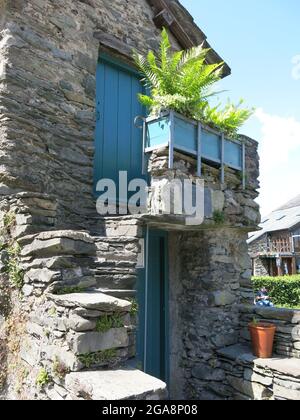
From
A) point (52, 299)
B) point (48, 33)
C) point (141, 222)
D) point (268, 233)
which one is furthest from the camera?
point (268, 233)

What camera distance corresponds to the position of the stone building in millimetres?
2791

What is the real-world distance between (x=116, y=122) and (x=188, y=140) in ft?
5.16

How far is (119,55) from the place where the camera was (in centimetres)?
559

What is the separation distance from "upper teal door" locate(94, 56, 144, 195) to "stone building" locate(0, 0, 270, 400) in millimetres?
20

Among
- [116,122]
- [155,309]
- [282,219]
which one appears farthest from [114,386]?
[282,219]

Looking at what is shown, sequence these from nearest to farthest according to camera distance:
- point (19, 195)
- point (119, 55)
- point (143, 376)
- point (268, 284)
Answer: point (143, 376) → point (19, 195) → point (119, 55) → point (268, 284)

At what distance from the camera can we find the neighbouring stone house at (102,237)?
2805mm

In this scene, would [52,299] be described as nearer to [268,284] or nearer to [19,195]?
[19,195]

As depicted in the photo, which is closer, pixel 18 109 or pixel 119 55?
pixel 18 109

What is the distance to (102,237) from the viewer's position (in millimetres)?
3906

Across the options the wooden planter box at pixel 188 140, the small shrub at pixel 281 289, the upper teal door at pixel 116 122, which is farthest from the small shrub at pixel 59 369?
the small shrub at pixel 281 289

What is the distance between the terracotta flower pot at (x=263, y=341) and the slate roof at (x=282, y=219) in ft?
59.3
